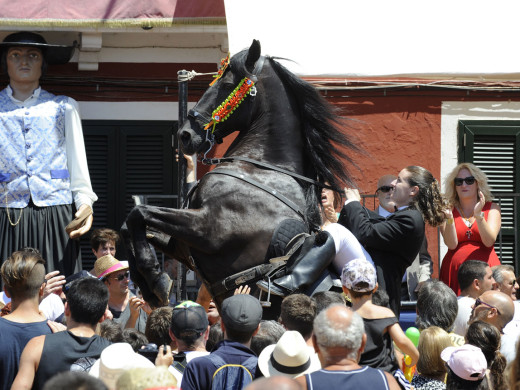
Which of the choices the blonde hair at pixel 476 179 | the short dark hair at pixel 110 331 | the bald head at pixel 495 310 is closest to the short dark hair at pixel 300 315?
the short dark hair at pixel 110 331

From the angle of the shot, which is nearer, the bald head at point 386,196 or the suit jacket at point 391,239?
the suit jacket at point 391,239

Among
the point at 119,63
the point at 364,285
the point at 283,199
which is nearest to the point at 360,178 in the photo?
the point at 119,63

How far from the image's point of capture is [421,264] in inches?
422

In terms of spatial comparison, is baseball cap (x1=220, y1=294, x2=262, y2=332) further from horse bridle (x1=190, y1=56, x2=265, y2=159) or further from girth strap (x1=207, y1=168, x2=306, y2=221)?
horse bridle (x1=190, y1=56, x2=265, y2=159)

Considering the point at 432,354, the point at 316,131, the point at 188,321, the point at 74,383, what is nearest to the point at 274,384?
the point at 74,383

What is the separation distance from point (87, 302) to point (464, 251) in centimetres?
487

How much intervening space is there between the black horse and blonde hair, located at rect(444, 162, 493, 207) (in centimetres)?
178

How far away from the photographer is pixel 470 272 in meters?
9.07

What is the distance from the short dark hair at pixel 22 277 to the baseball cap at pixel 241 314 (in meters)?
1.32

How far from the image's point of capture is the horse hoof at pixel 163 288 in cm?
825

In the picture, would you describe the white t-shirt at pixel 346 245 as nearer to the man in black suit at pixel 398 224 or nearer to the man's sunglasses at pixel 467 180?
the man in black suit at pixel 398 224

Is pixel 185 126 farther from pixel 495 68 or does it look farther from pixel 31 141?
pixel 495 68

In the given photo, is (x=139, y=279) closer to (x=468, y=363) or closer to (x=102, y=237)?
(x=102, y=237)

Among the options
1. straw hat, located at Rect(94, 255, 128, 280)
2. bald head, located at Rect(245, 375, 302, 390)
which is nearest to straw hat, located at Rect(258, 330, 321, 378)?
bald head, located at Rect(245, 375, 302, 390)
